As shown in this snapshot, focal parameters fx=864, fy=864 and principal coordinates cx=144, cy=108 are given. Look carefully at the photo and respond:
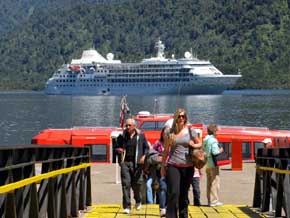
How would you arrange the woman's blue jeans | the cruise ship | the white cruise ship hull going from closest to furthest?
1. the woman's blue jeans
2. the cruise ship
3. the white cruise ship hull

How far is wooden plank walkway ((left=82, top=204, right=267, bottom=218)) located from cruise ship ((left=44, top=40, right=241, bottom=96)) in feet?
567

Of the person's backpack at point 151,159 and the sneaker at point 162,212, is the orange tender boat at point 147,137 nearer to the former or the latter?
the sneaker at point 162,212

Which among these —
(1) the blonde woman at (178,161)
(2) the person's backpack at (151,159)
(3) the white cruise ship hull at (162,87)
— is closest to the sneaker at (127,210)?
(2) the person's backpack at (151,159)

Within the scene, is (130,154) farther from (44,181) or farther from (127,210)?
(44,181)

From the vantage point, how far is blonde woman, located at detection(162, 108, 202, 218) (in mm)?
9531

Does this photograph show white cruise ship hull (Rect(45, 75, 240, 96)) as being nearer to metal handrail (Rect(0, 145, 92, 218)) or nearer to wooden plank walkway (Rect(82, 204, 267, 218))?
wooden plank walkway (Rect(82, 204, 267, 218))

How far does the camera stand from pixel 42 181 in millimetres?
9633

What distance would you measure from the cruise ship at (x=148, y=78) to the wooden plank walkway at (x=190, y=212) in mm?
172764

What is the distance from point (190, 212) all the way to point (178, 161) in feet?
9.26

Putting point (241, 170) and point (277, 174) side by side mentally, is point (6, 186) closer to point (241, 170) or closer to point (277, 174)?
point (277, 174)

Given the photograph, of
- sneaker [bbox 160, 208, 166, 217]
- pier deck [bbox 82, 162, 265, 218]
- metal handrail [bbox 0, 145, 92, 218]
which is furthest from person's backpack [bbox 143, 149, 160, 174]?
metal handrail [bbox 0, 145, 92, 218]

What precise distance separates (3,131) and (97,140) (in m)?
45.5

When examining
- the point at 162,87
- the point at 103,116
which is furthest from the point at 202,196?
the point at 162,87

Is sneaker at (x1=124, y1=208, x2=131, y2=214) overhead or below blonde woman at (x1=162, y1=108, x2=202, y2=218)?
below
